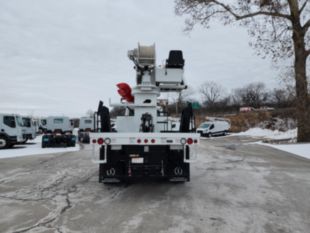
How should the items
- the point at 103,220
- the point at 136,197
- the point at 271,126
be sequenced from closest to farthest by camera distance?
the point at 103,220 → the point at 136,197 → the point at 271,126

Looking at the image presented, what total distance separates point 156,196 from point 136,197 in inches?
16.3

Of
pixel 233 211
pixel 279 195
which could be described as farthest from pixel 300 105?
pixel 233 211

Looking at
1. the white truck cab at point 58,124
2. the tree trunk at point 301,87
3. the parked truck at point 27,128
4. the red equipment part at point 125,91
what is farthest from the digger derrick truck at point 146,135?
the parked truck at point 27,128

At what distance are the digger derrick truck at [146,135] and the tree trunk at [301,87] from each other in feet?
41.9

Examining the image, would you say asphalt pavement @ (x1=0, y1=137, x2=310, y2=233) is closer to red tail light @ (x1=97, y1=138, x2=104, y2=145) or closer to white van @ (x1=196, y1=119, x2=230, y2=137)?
red tail light @ (x1=97, y1=138, x2=104, y2=145)

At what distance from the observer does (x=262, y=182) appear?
6.53m

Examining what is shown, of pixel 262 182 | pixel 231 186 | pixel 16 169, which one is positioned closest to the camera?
pixel 231 186

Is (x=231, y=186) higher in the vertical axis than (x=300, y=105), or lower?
lower

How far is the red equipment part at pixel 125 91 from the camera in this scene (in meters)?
6.56

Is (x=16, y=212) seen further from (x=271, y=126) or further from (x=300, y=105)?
(x=271, y=126)

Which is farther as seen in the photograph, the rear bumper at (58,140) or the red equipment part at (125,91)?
the rear bumper at (58,140)

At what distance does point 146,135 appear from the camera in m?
4.80

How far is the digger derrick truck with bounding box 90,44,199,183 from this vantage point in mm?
4816

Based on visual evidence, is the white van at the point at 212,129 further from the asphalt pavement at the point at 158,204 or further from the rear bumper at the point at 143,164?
the rear bumper at the point at 143,164
